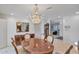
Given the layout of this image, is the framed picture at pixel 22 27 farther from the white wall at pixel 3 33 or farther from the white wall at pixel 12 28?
the white wall at pixel 3 33

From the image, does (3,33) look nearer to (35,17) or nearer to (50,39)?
(35,17)

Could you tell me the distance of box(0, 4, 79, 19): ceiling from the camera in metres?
1.59

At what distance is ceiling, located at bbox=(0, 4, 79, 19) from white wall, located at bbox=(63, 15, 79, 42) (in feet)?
0.31

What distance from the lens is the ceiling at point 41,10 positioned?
5.23ft

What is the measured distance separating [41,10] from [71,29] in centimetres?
64

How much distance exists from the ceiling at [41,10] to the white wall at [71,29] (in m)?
0.09

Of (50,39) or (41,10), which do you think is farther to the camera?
(50,39)

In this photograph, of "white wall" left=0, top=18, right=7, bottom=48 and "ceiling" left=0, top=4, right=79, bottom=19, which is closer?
"ceiling" left=0, top=4, right=79, bottom=19

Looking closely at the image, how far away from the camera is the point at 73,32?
6.10 feet

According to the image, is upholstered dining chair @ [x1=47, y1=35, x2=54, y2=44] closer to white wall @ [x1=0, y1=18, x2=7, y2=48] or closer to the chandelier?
the chandelier

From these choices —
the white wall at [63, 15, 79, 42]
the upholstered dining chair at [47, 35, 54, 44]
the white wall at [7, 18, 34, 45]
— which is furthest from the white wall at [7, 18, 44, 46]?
the white wall at [63, 15, 79, 42]

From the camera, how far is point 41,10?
169cm

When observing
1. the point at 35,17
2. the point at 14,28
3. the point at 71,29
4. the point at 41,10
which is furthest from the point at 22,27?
the point at 71,29
